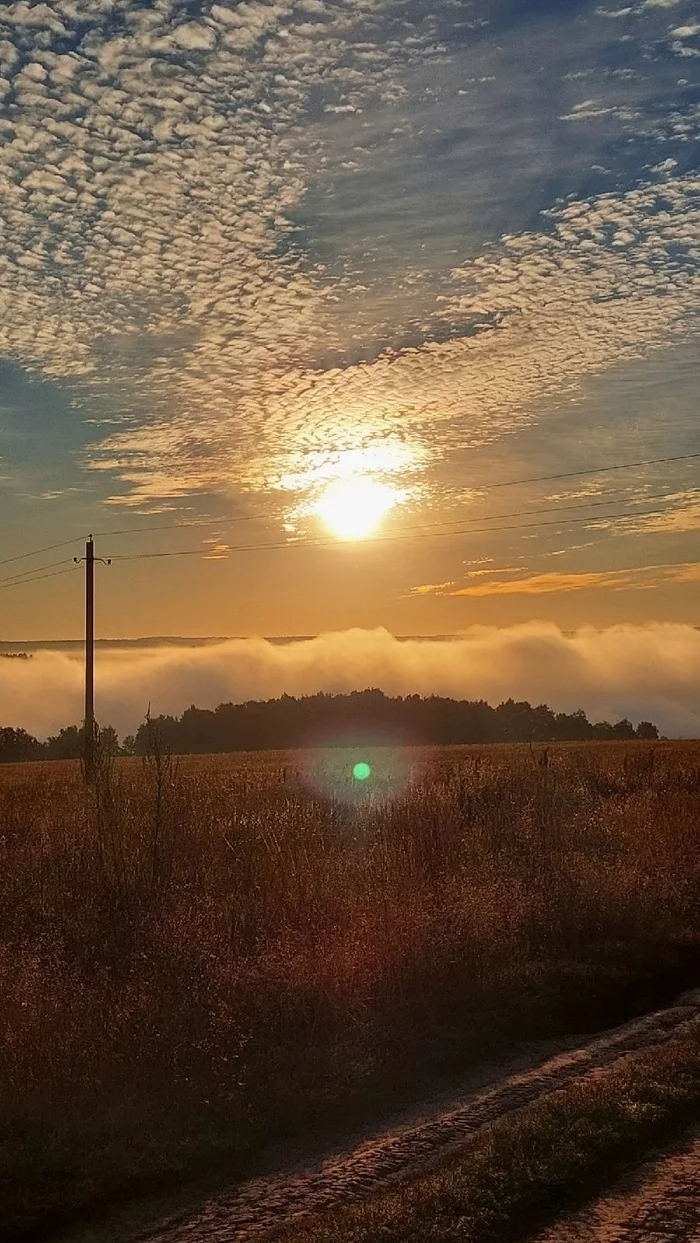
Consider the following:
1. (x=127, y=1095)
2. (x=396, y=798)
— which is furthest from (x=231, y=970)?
(x=396, y=798)

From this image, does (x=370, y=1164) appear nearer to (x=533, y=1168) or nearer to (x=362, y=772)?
(x=533, y=1168)

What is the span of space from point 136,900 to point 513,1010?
427 cm

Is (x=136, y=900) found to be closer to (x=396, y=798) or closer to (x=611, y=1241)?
(x=396, y=798)

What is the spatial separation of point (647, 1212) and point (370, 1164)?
1.67 metres

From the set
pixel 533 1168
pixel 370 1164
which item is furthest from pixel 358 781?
pixel 533 1168

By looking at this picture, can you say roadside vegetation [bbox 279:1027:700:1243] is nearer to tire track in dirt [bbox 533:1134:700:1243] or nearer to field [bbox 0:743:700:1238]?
tire track in dirt [bbox 533:1134:700:1243]

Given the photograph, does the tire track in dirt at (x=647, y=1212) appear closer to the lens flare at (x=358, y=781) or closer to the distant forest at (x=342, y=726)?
the lens flare at (x=358, y=781)

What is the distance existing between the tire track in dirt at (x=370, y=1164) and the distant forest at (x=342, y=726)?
6808 centimetres

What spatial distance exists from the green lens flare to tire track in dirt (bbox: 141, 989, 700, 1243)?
9754 millimetres

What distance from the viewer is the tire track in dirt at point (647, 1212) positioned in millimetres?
5430

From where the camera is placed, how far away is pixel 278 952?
33.6 ft

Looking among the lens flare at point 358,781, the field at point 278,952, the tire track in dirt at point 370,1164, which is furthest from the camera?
the lens flare at point 358,781

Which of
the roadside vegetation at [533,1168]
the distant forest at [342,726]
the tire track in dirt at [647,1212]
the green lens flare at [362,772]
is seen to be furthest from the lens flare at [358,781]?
the distant forest at [342,726]

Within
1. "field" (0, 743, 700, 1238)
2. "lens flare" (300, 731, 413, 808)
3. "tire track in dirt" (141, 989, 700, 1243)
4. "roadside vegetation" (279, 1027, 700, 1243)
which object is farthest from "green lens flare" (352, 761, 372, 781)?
"roadside vegetation" (279, 1027, 700, 1243)
